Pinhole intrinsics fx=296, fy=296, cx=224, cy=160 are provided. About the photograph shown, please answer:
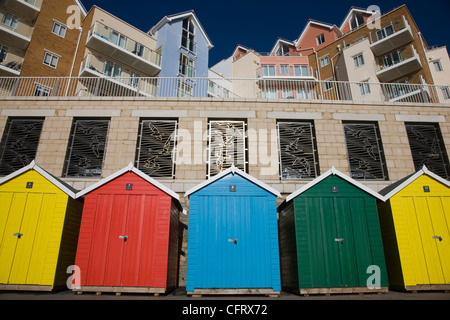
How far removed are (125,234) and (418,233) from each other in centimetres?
Answer: 852

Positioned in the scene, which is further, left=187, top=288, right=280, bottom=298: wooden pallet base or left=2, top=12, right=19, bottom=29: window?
left=2, top=12, right=19, bottom=29: window

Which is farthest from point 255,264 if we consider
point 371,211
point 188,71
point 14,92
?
point 188,71

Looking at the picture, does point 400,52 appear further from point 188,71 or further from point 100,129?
point 100,129

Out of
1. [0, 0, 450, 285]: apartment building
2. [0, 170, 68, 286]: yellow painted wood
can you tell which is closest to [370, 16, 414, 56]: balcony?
[0, 0, 450, 285]: apartment building

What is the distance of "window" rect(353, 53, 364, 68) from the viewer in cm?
3212

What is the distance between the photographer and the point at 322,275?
8039 millimetres

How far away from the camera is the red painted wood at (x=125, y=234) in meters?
8.00

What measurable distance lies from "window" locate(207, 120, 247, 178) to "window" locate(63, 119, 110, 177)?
490 cm

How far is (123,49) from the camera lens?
1097 inches

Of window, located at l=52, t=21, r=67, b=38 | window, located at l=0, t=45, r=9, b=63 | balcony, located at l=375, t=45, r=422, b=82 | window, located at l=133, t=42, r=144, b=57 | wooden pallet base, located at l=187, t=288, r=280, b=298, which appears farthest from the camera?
window, located at l=52, t=21, r=67, b=38

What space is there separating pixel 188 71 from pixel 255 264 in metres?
28.1

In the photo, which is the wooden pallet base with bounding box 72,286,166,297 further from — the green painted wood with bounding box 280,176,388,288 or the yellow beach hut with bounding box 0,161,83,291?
the green painted wood with bounding box 280,176,388,288

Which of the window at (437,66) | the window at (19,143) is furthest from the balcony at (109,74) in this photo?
the window at (437,66)

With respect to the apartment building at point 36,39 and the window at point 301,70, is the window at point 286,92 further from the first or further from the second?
the apartment building at point 36,39
